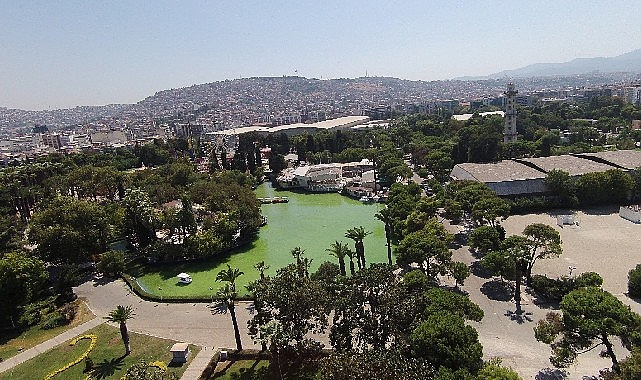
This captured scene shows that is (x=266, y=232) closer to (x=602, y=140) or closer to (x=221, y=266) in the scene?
(x=221, y=266)

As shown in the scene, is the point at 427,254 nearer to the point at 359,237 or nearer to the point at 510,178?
the point at 359,237

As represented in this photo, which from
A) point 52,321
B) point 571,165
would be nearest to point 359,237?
point 52,321

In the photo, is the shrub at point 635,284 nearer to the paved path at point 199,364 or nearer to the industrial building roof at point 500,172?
the industrial building roof at point 500,172

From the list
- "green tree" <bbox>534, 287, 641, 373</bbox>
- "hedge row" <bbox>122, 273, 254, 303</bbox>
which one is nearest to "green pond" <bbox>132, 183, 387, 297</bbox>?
"hedge row" <bbox>122, 273, 254, 303</bbox>

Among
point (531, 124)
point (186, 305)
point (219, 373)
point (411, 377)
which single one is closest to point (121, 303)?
point (186, 305)

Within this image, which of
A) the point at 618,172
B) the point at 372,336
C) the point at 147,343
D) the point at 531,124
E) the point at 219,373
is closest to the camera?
the point at 372,336

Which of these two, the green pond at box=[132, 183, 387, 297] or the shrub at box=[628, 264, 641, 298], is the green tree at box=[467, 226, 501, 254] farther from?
the green pond at box=[132, 183, 387, 297]

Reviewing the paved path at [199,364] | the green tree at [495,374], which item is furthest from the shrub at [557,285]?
the paved path at [199,364]
